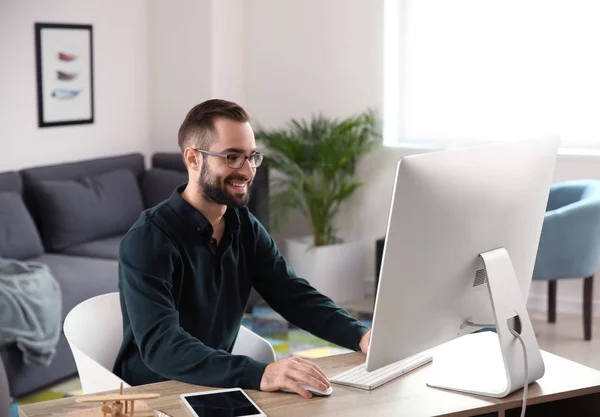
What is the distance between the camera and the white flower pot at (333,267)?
587cm

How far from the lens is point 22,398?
4.12 metres

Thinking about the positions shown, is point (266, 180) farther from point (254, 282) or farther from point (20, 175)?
point (254, 282)

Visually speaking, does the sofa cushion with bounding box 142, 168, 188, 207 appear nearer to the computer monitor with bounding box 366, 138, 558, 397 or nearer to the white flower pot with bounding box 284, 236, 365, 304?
the white flower pot with bounding box 284, 236, 365, 304

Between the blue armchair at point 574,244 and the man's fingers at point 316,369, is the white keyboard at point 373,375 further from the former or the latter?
the blue armchair at point 574,244

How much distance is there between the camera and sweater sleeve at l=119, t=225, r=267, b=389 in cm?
211

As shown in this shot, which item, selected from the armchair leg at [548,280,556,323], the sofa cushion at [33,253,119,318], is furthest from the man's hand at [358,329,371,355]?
the armchair leg at [548,280,556,323]

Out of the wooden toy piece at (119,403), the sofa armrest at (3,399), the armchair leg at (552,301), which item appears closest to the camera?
the wooden toy piece at (119,403)

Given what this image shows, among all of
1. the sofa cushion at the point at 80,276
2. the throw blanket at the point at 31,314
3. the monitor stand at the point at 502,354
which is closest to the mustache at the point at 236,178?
the monitor stand at the point at 502,354

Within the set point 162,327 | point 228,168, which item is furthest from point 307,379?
point 228,168

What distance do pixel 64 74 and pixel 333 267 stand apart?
6.48 ft

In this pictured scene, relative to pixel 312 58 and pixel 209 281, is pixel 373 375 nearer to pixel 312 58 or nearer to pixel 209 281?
pixel 209 281

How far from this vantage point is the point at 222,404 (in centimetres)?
198

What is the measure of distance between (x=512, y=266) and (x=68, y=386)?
272 centimetres

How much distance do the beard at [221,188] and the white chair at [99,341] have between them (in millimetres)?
451
